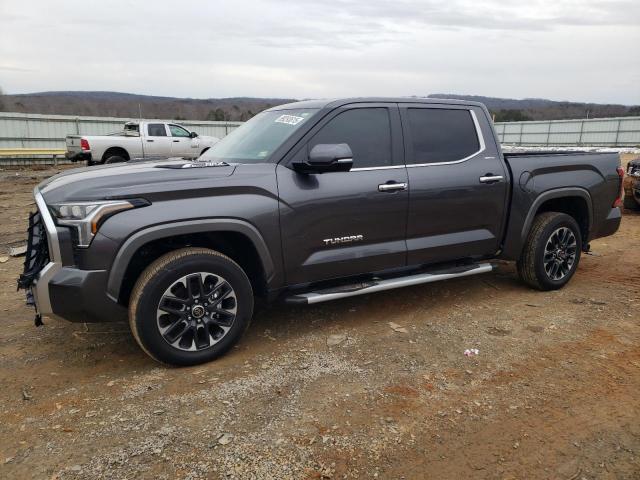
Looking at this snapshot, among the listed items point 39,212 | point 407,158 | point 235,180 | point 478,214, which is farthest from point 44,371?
point 478,214

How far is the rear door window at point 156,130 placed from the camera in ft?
54.6

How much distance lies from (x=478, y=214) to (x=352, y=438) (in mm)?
2584

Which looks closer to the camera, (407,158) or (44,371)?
(44,371)

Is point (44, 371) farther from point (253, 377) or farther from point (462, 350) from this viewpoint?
point (462, 350)

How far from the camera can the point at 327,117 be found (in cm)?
394

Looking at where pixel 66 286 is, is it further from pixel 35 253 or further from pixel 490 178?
pixel 490 178

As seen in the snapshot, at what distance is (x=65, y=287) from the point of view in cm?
307

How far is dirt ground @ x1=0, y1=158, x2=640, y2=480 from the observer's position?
8.22 ft

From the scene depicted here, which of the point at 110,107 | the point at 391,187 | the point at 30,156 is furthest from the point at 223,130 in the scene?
the point at 110,107

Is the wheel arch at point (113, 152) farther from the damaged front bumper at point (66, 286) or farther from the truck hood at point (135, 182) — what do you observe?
the damaged front bumper at point (66, 286)

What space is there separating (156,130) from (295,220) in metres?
14.6

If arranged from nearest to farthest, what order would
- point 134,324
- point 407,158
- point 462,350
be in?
1. point 134,324
2. point 462,350
3. point 407,158

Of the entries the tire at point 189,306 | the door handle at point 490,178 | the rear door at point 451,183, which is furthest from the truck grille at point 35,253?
the door handle at point 490,178

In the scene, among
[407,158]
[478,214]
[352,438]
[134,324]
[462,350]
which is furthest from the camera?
[478,214]
